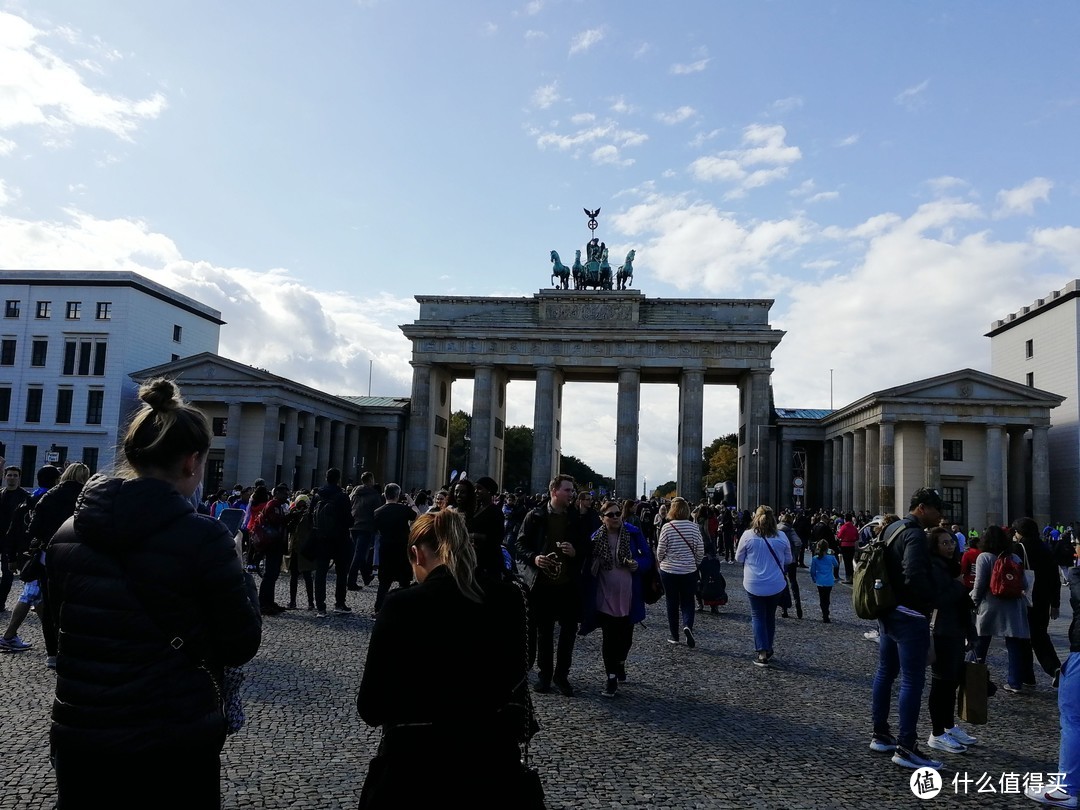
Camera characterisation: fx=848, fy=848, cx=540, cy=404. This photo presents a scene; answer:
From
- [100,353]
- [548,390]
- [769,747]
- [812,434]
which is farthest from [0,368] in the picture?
[769,747]

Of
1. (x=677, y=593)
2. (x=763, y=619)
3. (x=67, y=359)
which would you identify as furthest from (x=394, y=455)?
(x=763, y=619)

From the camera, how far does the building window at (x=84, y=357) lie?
188 feet

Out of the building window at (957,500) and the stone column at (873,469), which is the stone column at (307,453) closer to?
the stone column at (873,469)

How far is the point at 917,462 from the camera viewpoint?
48.8 metres

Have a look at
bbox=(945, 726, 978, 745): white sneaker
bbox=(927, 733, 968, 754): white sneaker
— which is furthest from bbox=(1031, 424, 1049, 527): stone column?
bbox=(927, 733, 968, 754): white sneaker

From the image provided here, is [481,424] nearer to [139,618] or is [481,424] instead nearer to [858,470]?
[858,470]

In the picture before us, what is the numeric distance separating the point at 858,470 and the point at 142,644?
5421 cm

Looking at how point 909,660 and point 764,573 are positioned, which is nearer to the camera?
point 909,660

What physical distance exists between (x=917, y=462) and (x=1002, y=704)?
4328cm

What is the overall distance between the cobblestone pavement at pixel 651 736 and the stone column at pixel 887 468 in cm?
3872

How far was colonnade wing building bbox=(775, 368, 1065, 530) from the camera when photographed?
157ft

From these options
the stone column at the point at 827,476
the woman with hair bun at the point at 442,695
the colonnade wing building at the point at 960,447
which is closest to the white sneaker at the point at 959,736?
the woman with hair bun at the point at 442,695

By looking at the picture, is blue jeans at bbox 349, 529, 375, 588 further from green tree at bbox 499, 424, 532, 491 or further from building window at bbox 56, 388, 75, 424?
green tree at bbox 499, 424, 532, 491

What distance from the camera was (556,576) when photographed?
8.22m
